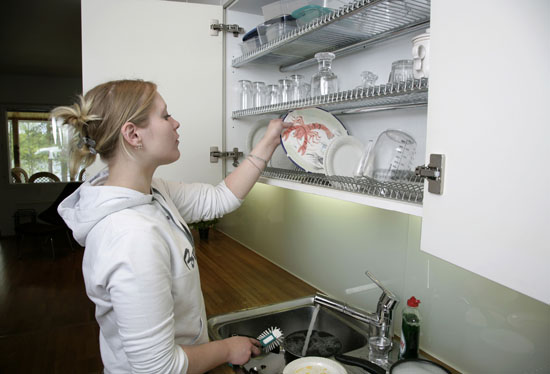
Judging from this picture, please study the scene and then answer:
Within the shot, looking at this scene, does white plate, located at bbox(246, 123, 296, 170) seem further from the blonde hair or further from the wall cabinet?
the blonde hair

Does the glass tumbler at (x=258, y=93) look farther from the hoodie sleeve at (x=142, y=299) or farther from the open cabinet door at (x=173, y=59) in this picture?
the hoodie sleeve at (x=142, y=299)

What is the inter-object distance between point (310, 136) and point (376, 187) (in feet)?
1.51

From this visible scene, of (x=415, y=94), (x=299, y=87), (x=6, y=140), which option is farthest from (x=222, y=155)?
(x=6, y=140)

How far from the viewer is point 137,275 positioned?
0.78 meters

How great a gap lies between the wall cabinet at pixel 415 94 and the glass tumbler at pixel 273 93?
0.33 feet

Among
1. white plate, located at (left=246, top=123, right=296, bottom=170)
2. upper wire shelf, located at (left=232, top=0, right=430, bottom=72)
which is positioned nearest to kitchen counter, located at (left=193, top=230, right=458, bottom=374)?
white plate, located at (left=246, top=123, right=296, bottom=170)

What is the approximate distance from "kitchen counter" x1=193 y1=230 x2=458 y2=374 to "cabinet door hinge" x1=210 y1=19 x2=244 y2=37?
1086 millimetres

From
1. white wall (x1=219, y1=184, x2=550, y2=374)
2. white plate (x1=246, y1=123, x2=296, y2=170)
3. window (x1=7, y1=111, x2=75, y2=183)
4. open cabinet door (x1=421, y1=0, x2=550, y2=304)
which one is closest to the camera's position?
open cabinet door (x1=421, y1=0, x2=550, y2=304)

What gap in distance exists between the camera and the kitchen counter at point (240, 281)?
4.83ft

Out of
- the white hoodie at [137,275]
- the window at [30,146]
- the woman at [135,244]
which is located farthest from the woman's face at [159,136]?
the window at [30,146]

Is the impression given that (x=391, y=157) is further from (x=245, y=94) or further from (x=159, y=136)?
(x=245, y=94)

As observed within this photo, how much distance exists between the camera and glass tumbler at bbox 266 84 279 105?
1548 millimetres

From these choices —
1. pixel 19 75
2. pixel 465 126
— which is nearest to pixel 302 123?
pixel 465 126

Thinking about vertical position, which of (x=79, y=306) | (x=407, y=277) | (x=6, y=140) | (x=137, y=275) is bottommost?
(x=79, y=306)
